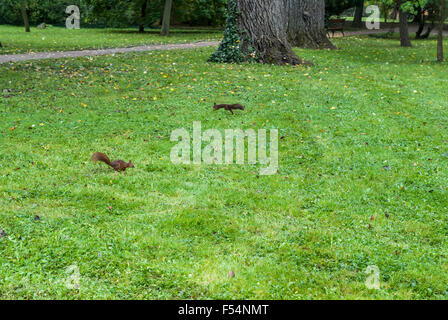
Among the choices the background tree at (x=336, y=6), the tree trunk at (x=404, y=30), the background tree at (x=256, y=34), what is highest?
the background tree at (x=336, y=6)

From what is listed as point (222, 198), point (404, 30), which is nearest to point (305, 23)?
point (404, 30)

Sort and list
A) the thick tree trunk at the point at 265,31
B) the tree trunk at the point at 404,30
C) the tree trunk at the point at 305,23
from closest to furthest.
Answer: the thick tree trunk at the point at 265,31, the tree trunk at the point at 305,23, the tree trunk at the point at 404,30

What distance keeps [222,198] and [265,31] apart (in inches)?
354

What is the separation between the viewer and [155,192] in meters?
4.78

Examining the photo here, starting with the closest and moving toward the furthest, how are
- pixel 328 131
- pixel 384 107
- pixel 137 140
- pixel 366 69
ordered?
pixel 137 140 < pixel 328 131 < pixel 384 107 < pixel 366 69

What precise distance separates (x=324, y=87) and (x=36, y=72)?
6.98 metres

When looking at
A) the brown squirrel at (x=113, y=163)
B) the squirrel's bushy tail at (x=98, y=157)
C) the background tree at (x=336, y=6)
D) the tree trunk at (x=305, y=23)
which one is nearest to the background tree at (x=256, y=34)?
the tree trunk at (x=305, y=23)

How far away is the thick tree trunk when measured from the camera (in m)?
12.6

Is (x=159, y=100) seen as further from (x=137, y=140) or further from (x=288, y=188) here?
(x=288, y=188)

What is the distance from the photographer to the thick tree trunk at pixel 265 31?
1260 cm

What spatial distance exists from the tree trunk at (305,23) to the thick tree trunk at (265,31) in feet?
15.9

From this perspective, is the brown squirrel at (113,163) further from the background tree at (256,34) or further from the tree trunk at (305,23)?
the tree trunk at (305,23)

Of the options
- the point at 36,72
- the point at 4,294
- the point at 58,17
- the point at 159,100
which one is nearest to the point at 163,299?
the point at 4,294

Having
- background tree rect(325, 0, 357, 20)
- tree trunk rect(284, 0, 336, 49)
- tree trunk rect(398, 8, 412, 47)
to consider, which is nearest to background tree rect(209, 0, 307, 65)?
tree trunk rect(284, 0, 336, 49)
